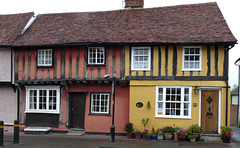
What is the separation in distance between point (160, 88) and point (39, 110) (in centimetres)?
722

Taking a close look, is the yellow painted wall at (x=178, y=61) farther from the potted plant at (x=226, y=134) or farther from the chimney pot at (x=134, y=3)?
the chimney pot at (x=134, y=3)

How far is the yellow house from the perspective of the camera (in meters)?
12.6

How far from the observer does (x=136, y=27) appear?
14.7 meters

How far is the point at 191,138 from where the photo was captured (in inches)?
468

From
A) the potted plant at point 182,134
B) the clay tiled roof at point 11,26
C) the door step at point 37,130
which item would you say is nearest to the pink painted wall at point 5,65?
the clay tiled roof at point 11,26

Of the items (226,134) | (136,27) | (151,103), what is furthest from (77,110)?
(226,134)

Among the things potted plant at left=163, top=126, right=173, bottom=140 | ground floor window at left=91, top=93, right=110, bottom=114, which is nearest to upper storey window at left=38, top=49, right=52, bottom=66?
ground floor window at left=91, top=93, right=110, bottom=114

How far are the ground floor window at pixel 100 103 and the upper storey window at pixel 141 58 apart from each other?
235 centimetres

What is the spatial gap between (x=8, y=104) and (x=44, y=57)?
3782 millimetres

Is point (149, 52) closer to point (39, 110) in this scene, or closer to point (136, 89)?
point (136, 89)

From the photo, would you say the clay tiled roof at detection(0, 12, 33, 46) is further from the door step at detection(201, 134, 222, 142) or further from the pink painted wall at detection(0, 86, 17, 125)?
the door step at detection(201, 134, 222, 142)

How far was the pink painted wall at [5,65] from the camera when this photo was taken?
1491 centimetres

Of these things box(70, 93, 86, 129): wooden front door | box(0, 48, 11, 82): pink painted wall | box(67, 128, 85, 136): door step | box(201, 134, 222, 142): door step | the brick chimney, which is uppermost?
the brick chimney

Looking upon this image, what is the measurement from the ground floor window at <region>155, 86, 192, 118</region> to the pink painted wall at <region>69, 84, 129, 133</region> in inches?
72.8
